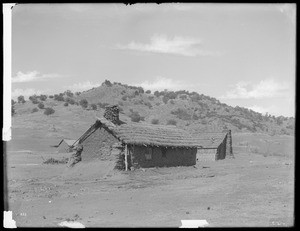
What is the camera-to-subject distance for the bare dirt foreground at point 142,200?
551 inches

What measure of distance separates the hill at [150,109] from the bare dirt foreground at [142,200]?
32.1 meters

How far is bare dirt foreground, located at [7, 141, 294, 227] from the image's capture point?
551 inches

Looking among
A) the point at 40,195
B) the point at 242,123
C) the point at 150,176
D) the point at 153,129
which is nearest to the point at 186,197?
the point at 40,195

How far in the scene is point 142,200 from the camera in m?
18.2

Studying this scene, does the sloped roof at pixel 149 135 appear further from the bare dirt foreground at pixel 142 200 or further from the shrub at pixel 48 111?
the shrub at pixel 48 111

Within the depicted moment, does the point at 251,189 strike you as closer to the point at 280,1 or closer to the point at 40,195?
the point at 40,195

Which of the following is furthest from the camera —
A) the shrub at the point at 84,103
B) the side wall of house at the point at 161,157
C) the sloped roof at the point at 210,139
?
the shrub at the point at 84,103

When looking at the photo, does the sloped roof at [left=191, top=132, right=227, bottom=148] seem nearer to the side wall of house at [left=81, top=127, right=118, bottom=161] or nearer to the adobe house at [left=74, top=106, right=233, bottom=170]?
the adobe house at [left=74, top=106, right=233, bottom=170]

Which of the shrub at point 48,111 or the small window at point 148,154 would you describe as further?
the shrub at point 48,111

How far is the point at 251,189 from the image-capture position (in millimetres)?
20094

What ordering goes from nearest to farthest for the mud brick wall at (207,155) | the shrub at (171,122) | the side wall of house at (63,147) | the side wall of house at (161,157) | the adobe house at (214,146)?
the side wall of house at (161,157) → the side wall of house at (63,147) → the mud brick wall at (207,155) → the adobe house at (214,146) → the shrub at (171,122)

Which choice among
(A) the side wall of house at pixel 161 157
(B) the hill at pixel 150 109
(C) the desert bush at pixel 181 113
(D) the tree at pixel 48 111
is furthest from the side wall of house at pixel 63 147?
(C) the desert bush at pixel 181 113

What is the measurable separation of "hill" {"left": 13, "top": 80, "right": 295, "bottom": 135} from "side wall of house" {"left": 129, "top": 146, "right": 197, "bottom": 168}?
921 inches

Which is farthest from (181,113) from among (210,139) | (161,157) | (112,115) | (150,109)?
(112,115)
